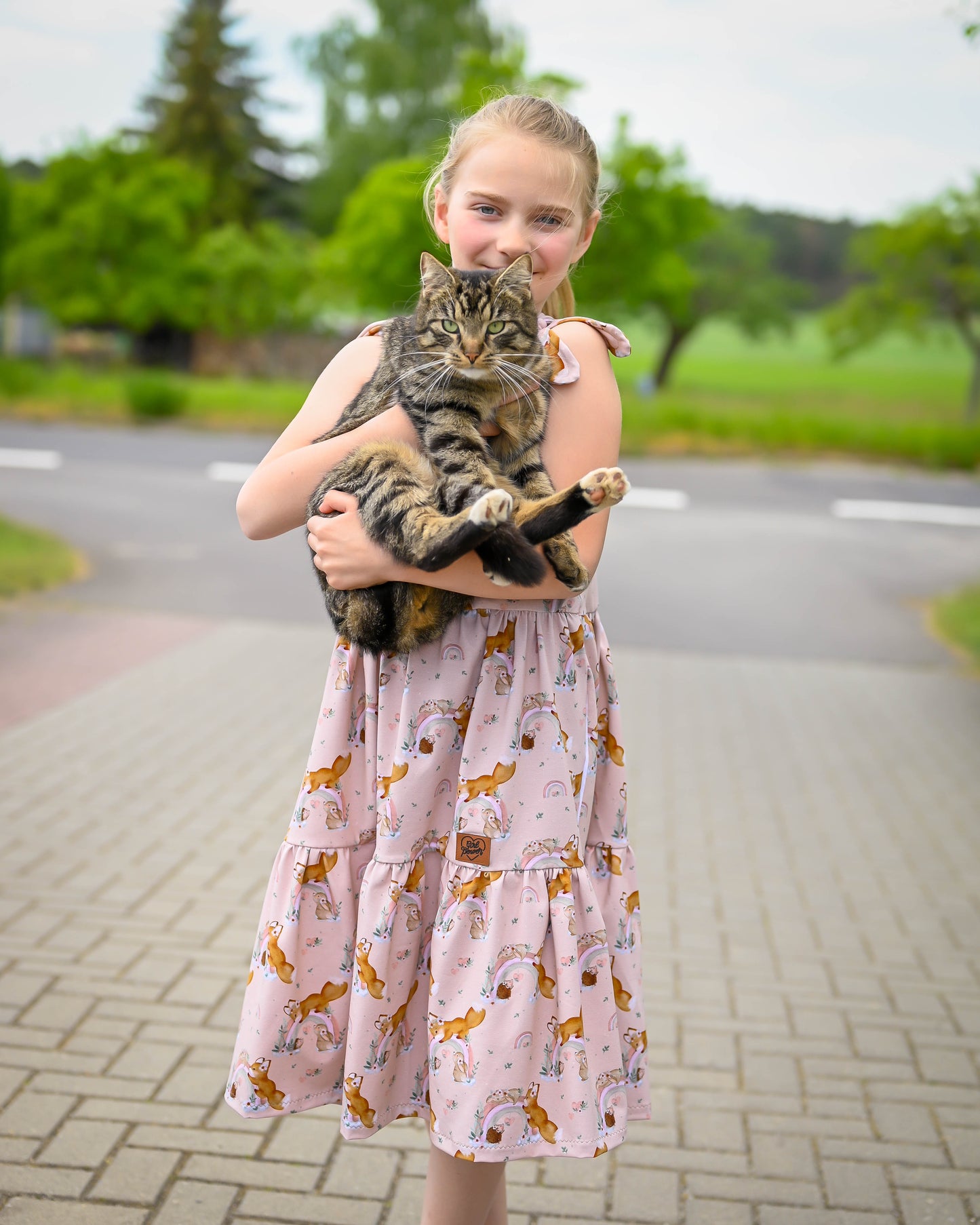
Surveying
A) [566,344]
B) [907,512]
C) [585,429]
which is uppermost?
[566,344]

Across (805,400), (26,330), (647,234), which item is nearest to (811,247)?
(805,400)

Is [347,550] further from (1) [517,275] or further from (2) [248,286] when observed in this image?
(2) [248,286]

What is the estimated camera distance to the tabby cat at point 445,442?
6.63 ft

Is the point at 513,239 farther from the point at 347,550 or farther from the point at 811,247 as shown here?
the point at 811,247

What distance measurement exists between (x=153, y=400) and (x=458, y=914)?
20910mm

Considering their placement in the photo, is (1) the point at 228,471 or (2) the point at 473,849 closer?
(2) the point at 473,849

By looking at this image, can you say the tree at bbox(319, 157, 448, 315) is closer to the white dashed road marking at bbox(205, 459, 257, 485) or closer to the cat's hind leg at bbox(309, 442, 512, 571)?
the white dashed road marking at bbox(205, 459, 257, 485)

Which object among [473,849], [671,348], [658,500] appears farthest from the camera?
[671,348]

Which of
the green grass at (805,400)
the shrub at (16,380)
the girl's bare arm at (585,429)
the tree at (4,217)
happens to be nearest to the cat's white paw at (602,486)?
the girl's bare arm at (585,429)

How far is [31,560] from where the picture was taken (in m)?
10.7

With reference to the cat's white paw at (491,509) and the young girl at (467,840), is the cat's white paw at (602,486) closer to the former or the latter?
the cat's white paw at (491,509)

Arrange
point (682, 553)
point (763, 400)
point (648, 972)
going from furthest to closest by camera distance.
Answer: point (763, 400)
point (682, 553)
point (648, 972)

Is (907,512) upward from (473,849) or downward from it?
downward

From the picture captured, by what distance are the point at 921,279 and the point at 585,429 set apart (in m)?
22.8
